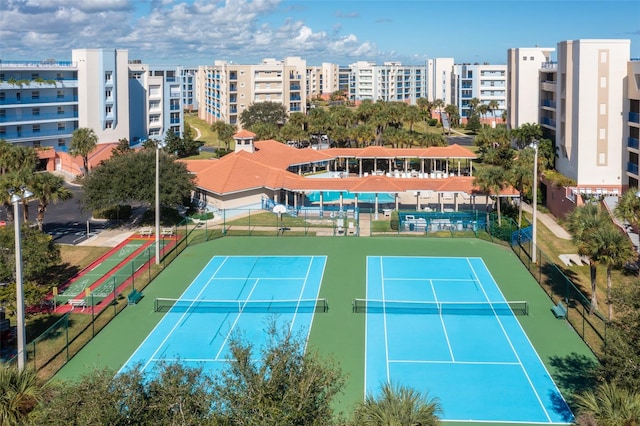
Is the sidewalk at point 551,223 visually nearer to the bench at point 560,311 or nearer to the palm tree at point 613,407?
the bench at point 560,311

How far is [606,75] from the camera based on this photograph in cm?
4994

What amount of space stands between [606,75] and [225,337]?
36803 millimetres

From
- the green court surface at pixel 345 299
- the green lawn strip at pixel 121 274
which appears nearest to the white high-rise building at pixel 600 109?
the green court surface at pixel 345 299

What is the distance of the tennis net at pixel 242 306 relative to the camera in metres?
31.0

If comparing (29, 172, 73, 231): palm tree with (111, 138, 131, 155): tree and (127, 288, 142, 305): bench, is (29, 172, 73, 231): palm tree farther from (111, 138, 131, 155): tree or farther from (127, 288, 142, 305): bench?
(111, 138, 131, 155): tree

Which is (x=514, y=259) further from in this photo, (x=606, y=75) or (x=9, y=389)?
(x=9, y=389)

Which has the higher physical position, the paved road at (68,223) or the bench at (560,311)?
the paved road at (68,223)

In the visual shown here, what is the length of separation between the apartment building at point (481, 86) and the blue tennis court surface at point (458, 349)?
305 ft

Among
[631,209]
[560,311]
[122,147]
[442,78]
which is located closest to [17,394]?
[560,311]

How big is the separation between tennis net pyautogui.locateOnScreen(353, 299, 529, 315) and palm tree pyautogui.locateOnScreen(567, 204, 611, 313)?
10.6ft

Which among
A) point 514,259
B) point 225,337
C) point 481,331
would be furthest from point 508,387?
point 514,259

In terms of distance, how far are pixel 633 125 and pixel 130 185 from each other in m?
34.8

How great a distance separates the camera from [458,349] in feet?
86.4

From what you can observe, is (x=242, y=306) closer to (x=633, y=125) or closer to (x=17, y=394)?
(x=17, y=394)
